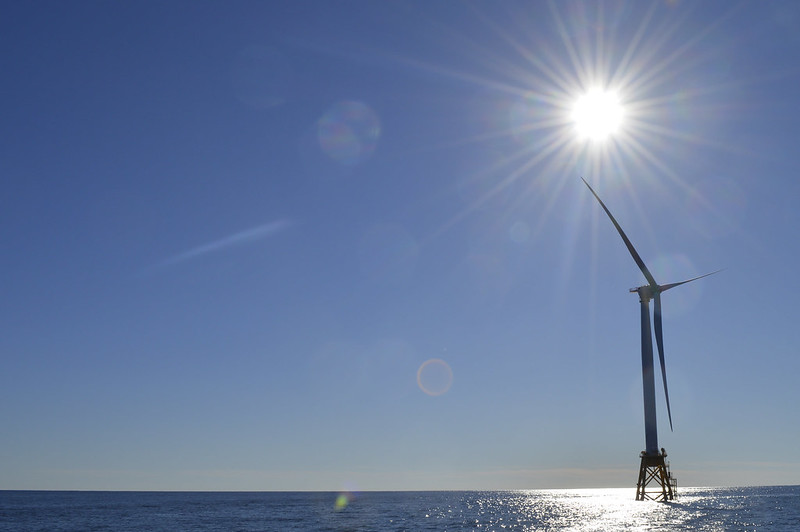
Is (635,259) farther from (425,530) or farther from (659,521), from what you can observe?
(425,530)

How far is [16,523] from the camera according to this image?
10812 cm

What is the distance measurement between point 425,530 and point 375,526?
11521 mm

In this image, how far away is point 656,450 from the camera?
348ft

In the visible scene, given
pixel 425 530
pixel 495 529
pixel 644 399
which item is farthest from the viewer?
pixel 644 399

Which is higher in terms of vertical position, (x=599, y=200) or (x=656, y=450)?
(x=599, y=200)

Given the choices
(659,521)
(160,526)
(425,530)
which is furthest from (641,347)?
(160,526)

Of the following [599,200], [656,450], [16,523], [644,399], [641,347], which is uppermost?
[599,200]

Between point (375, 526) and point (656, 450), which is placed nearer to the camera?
point (375, 526)

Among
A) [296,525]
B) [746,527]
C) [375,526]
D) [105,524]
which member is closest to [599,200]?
[746,527]

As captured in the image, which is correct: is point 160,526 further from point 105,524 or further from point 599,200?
point 599,200

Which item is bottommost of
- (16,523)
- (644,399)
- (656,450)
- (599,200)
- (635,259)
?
(16,523)

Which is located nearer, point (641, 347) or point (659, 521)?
point (659, 521)

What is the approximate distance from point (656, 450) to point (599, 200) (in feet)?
140

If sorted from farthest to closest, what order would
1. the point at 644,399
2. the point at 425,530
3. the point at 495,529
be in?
the point at 644,399, the point at 495,529, the point at 425,530
